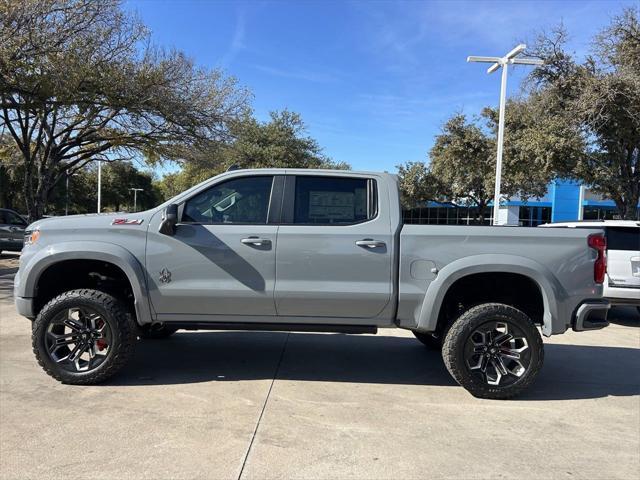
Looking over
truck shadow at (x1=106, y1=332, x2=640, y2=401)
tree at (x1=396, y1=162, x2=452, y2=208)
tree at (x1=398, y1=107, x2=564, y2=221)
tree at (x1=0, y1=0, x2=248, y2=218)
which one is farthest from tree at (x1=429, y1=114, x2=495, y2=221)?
truck shadow at (x1=106, y1=332, x2=640, y2=401)

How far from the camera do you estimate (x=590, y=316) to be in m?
4.95

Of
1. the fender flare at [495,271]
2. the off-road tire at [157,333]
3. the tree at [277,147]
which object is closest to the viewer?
the fender flare at [495,271]

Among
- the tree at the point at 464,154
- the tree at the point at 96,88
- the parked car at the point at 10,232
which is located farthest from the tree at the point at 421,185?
the parked car at the point at 10,232

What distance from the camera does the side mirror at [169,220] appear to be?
4.86 m

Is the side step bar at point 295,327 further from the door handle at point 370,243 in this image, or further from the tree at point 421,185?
the tree at point 421,185

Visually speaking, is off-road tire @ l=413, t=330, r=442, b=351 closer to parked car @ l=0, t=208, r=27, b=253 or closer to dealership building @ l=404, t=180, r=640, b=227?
parked car @ l=0, t=208, r=27, b=253

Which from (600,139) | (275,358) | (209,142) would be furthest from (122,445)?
(209,142)

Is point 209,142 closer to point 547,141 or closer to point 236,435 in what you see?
point 547,141

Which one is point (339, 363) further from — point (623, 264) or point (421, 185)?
point (421, 185)

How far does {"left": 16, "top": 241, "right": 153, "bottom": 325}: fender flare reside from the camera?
492 cm

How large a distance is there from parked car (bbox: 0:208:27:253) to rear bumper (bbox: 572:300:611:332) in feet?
54.2

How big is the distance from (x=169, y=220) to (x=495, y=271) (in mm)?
2968

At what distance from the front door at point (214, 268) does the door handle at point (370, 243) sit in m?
0.79

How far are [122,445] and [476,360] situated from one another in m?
3.11
